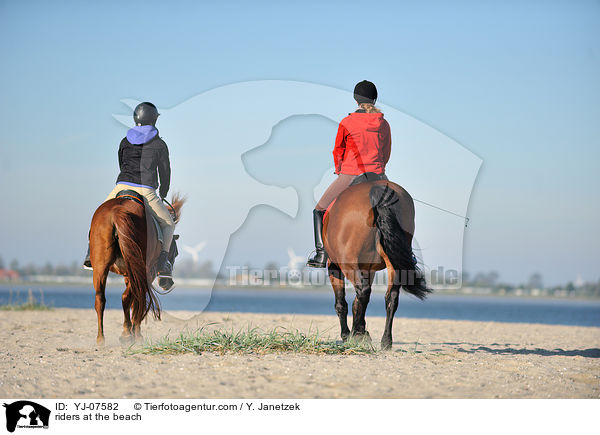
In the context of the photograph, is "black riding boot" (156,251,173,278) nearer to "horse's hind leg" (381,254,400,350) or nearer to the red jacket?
the red jacket

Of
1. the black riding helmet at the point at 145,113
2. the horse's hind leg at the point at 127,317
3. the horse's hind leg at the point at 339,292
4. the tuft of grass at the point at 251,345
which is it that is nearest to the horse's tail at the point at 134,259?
the horse's hind leg at the point at 127,317

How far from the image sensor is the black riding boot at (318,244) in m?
7.65

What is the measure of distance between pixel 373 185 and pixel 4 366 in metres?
4.36

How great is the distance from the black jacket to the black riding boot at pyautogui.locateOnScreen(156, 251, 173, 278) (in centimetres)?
93

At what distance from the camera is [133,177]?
312 inches

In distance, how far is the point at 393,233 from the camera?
6.71m

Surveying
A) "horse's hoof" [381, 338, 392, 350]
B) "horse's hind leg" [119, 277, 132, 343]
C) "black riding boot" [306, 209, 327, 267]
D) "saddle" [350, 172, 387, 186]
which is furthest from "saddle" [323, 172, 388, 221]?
"horse's hind leg" [119, 277, 132, 343]

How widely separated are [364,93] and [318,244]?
2012 mm

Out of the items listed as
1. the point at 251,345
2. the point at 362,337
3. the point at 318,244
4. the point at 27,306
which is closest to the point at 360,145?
the point at 318,244

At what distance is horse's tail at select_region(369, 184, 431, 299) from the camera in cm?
671
